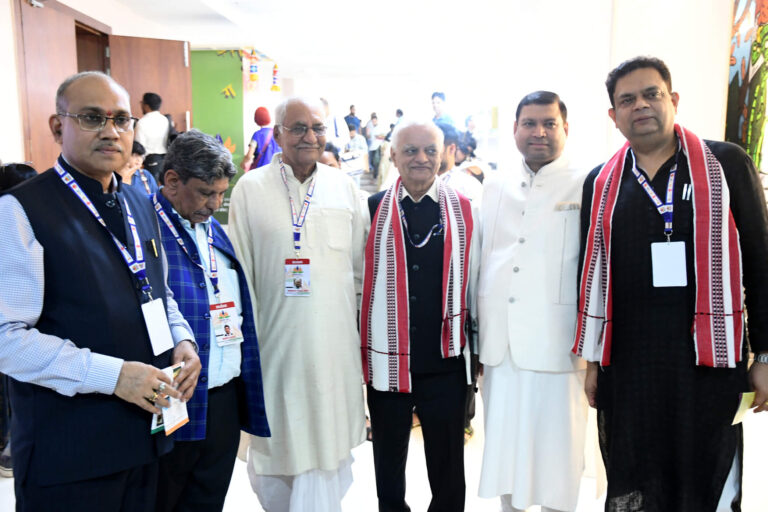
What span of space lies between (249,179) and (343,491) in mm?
1479

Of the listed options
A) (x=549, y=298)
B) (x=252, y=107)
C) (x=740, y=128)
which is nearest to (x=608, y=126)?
(x=740, y=128)

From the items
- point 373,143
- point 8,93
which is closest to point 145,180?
point 8,93

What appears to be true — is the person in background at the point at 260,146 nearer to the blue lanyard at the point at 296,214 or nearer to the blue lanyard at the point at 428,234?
the blue lanyard at the point at 296,214

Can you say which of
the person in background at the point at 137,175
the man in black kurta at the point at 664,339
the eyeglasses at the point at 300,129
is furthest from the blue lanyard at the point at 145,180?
the man in black kurta at the point at 664,339

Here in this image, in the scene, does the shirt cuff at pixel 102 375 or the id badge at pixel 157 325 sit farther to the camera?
the id badge at pixel 157 325

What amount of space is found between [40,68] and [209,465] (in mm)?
4758

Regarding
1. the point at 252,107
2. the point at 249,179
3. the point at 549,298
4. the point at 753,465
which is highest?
the point at 252,107

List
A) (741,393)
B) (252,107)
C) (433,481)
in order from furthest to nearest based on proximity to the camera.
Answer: (252,107)
(433,481)
(741,393)

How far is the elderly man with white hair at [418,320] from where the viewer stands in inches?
86.0

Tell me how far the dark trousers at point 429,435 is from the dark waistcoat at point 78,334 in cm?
109

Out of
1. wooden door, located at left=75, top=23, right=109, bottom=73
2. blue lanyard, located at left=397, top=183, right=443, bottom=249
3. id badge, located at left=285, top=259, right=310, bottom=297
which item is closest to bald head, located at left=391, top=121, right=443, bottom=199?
blue lanyard, located at left=397, top=183, right=443, bottom=249

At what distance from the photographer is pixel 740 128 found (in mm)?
3043

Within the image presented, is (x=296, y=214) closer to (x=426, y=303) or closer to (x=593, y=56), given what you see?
(x=426, y=303)

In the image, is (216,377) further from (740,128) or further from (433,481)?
(740,128)
